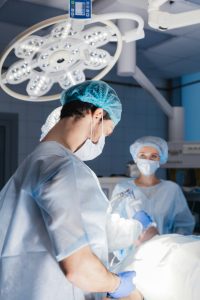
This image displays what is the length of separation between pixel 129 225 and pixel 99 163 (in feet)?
8.82

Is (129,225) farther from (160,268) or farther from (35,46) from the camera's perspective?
(35,46)

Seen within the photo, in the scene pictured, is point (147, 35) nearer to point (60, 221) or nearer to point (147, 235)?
point (147, 235)

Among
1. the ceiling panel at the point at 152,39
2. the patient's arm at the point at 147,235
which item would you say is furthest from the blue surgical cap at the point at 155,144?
the ceiling panel at the point at 152,39

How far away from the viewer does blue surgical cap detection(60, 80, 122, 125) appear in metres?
1.18

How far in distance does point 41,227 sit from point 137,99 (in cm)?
341

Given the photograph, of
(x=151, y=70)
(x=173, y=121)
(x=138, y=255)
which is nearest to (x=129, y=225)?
(x=138, y=255)

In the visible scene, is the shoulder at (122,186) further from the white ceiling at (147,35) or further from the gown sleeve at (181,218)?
the white ceiling at (147,35)

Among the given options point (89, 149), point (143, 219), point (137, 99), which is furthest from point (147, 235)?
point (137, 99)

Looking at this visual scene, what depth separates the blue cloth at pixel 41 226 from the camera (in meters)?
1.00

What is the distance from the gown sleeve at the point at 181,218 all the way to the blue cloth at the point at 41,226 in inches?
49.7

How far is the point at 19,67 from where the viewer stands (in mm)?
1615

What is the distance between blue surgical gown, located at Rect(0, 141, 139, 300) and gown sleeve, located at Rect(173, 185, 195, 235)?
126 cm

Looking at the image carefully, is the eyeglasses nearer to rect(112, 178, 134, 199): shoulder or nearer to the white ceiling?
rect(112, 178, 134, 199): shoulder

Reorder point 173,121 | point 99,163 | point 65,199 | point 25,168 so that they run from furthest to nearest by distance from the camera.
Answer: point 99,163 → point 173,121 → point 25,168 → point 65,199
